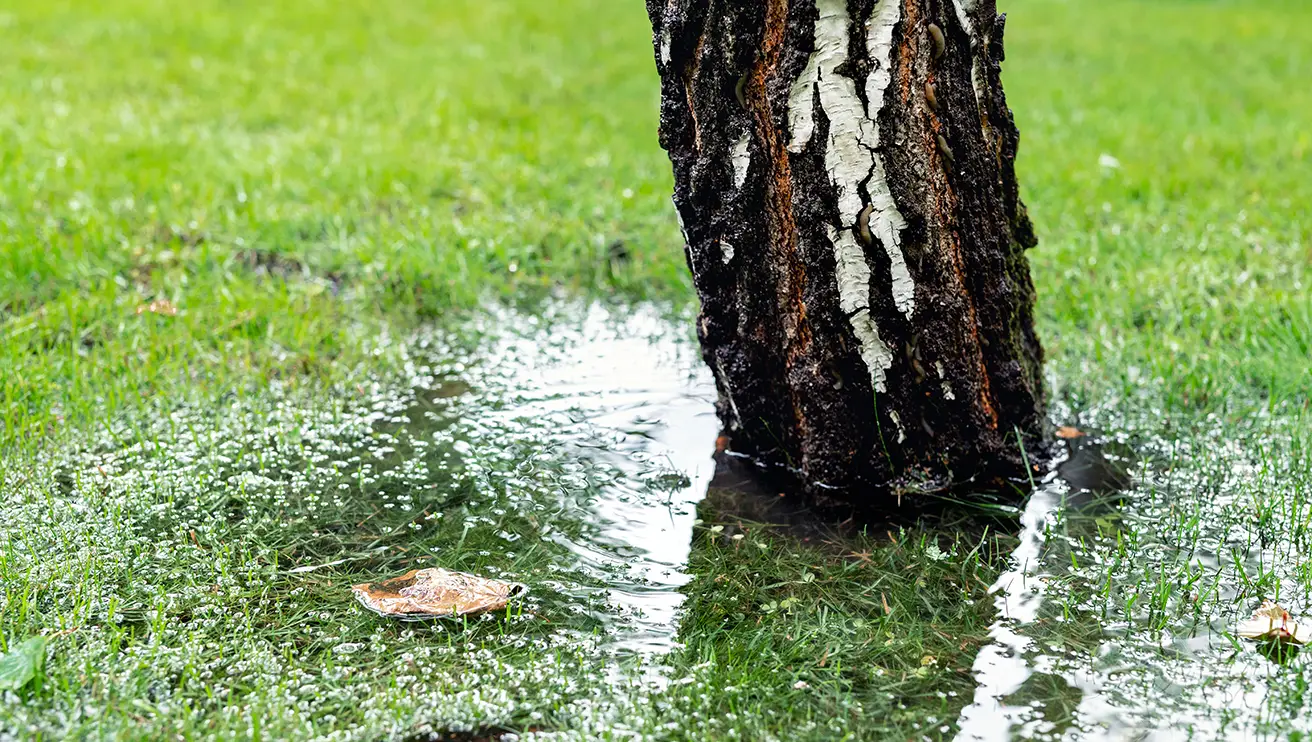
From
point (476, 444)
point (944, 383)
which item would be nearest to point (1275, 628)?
point (944, 383)

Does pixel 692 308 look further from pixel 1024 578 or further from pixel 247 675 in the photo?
pixel 247 675

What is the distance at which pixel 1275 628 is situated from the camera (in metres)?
2.06

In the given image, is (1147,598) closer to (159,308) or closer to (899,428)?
(899,428)

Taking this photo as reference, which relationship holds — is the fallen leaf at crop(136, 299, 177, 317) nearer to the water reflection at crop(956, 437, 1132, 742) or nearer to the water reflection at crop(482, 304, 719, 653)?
the water reflection at crop(482, 304, 719, 653)

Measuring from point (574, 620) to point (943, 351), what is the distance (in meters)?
1.11

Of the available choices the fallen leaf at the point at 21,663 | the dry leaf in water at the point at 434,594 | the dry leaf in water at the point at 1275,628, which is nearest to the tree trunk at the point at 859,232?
the dry leaf in water at the point at 1275,628

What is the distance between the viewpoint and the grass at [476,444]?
1.96 m

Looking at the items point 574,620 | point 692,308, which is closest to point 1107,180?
point 692,308

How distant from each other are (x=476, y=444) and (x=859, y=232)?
1223 mm

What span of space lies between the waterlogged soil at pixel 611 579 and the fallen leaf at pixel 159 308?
0.73m

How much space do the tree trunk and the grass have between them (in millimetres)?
277

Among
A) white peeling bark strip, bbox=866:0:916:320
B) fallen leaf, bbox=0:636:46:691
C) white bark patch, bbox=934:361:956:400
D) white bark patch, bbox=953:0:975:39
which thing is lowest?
fallen leaf, bbox=0:636:46:691

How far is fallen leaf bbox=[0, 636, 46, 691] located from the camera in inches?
73.9

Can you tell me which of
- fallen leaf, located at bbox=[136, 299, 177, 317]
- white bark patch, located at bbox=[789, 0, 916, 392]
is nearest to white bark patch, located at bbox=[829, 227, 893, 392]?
white bark patch, located at bbox=[789, 0, 916, 392]
